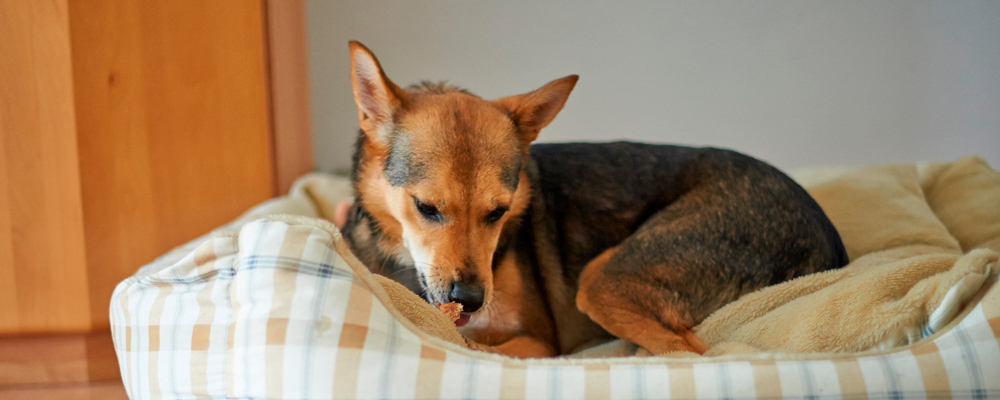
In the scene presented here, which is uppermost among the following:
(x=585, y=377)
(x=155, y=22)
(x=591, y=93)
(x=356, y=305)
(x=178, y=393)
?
(x=155, y=22)

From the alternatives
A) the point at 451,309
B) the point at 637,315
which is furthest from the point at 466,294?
the point at 637,315

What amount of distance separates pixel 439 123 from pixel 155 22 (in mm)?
1350

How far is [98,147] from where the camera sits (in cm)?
186

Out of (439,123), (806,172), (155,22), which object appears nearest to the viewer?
(439,123)

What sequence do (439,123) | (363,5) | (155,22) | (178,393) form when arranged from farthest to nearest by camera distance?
(363,5)
(155,22)
(439,123)
(178,393)

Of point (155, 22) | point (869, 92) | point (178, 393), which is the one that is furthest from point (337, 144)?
point (869, 92)

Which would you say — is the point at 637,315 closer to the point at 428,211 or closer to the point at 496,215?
the point at 496,215

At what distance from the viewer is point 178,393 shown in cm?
113

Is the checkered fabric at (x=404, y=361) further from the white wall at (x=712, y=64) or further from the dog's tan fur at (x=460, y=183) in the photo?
the white wall at (x=712, y=64)

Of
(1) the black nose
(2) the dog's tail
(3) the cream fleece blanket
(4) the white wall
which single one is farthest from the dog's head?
(4) the white wall

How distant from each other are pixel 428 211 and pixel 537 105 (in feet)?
1.62

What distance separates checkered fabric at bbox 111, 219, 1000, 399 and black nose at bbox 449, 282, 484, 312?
0.31 meters

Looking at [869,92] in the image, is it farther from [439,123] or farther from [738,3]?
[439,123]

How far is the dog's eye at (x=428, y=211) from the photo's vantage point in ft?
4.84
